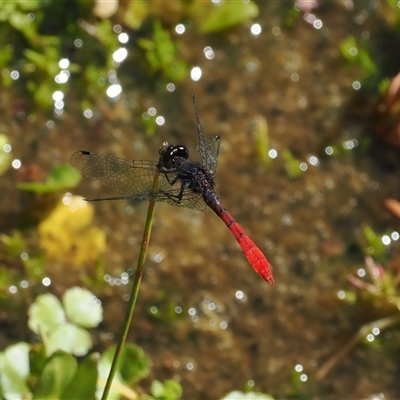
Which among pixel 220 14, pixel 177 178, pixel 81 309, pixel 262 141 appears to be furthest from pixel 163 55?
pixel 81 309

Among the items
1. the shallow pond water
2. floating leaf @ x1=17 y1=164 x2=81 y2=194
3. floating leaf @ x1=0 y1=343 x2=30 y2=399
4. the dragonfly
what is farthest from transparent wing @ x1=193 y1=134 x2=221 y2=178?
floating leaf @ x1=0 y1=343 x2=30 y2=399

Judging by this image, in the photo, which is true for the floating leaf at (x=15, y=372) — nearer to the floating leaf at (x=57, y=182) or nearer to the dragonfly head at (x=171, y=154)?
the floating leaf at (x=57, y=182)

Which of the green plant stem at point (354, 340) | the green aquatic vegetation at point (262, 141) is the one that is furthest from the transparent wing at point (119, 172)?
the green plant stem at point (354, 340)

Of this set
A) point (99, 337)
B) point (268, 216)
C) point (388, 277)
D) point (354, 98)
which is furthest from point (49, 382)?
point (354, 98)

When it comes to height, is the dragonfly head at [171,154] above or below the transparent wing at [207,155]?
above

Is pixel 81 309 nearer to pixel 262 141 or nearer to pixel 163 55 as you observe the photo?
pixel 262 141

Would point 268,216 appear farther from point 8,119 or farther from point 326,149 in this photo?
point 8,119

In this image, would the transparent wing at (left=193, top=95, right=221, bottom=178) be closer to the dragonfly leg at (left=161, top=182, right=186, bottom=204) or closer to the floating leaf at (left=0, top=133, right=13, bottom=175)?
the dragonfly leg at (left=161, top=182, right=186, bottom=204)
